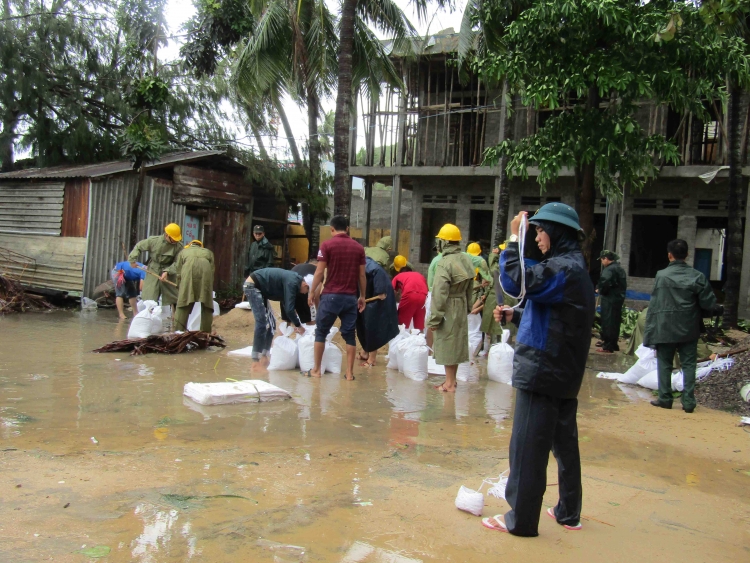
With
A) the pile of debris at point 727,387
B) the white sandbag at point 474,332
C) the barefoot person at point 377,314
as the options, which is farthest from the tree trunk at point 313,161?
the pile of debris at point 727,387

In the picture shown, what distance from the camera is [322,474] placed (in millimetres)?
4164

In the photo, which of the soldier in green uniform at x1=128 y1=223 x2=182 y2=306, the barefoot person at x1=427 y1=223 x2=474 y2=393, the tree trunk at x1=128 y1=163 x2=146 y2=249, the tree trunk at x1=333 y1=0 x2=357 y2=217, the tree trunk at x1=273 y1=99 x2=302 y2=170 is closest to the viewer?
the barefoot person at x1=427 y1=223 x2=474 y2=393

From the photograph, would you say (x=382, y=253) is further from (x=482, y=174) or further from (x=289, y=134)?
(x=289, y=134)

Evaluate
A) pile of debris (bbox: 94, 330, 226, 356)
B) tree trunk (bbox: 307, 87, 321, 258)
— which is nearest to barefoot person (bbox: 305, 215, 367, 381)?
pile of debris (bbox: 94, 330, 226, 356)

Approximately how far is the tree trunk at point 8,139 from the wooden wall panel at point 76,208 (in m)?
4.13

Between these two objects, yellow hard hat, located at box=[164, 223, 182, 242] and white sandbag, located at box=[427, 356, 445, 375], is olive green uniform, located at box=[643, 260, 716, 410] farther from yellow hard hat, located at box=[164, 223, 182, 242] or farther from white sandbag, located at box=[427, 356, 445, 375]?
yellow hard hat, located at box=[164, 223, 182, 242]

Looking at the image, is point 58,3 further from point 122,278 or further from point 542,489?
point 542,489

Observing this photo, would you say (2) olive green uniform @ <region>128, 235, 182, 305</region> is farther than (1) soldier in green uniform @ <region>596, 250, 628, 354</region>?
No

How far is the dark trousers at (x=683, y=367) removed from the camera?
6.68 metres

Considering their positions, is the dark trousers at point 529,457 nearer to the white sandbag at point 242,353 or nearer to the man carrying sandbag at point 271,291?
the man carrying sandbag at point 271,291

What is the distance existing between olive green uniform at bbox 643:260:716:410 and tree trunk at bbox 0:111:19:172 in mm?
16174

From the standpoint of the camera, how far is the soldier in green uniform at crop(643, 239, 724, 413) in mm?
6590

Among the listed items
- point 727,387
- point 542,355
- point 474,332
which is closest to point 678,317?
point 727,387

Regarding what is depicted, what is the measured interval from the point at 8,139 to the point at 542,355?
1782 centimetres
